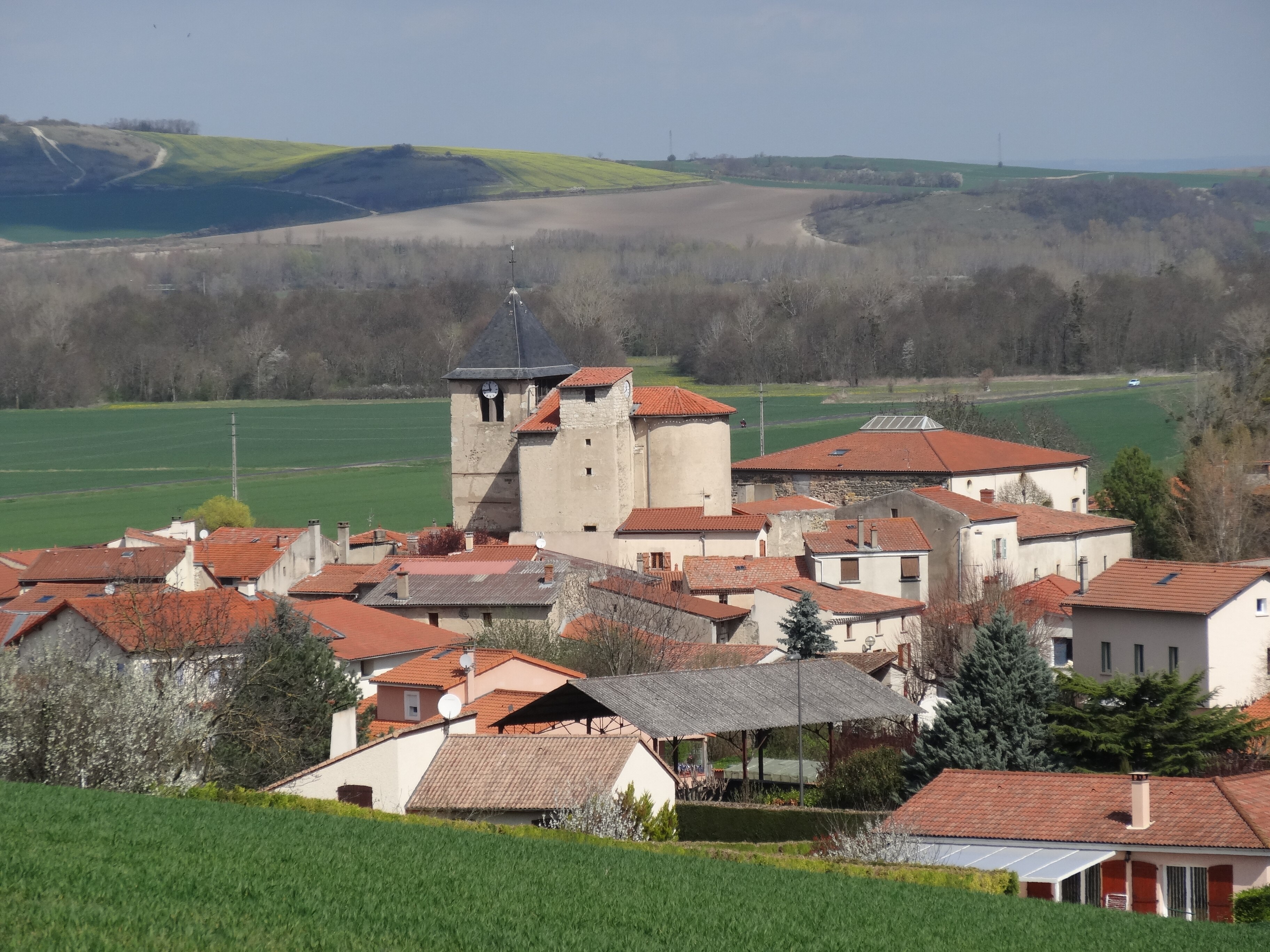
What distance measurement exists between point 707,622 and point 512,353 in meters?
15.5

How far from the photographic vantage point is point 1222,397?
62.6m

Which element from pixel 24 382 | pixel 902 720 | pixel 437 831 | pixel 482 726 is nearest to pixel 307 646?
pixel 482 726

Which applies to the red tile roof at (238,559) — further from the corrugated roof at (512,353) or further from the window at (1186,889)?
the window at (1186,889)

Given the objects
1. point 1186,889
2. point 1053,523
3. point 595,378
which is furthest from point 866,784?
point 1053,523

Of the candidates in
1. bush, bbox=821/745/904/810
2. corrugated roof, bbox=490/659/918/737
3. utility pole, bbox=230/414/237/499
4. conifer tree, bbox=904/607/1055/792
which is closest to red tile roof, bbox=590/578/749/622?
corrugated roof, bbox=490/659/918/737

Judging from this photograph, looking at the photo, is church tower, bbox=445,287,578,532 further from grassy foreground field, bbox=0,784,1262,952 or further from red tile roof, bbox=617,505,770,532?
grassy foreground field, bbox=0,784,1262,952

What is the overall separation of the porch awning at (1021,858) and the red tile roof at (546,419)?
29.5 metres

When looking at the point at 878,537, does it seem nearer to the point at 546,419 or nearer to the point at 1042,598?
the point at 1042,598

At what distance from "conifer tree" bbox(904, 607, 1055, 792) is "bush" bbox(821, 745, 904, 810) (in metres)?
0.24

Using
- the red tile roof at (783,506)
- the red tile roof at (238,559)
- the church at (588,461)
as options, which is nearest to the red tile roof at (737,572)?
the church at (588,461)

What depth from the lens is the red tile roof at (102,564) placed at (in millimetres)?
42344

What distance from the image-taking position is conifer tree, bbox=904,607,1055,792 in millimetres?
26328

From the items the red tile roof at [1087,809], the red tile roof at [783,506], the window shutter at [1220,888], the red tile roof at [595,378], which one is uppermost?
the red tile roof at [595,378]

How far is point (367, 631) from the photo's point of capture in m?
38.3
